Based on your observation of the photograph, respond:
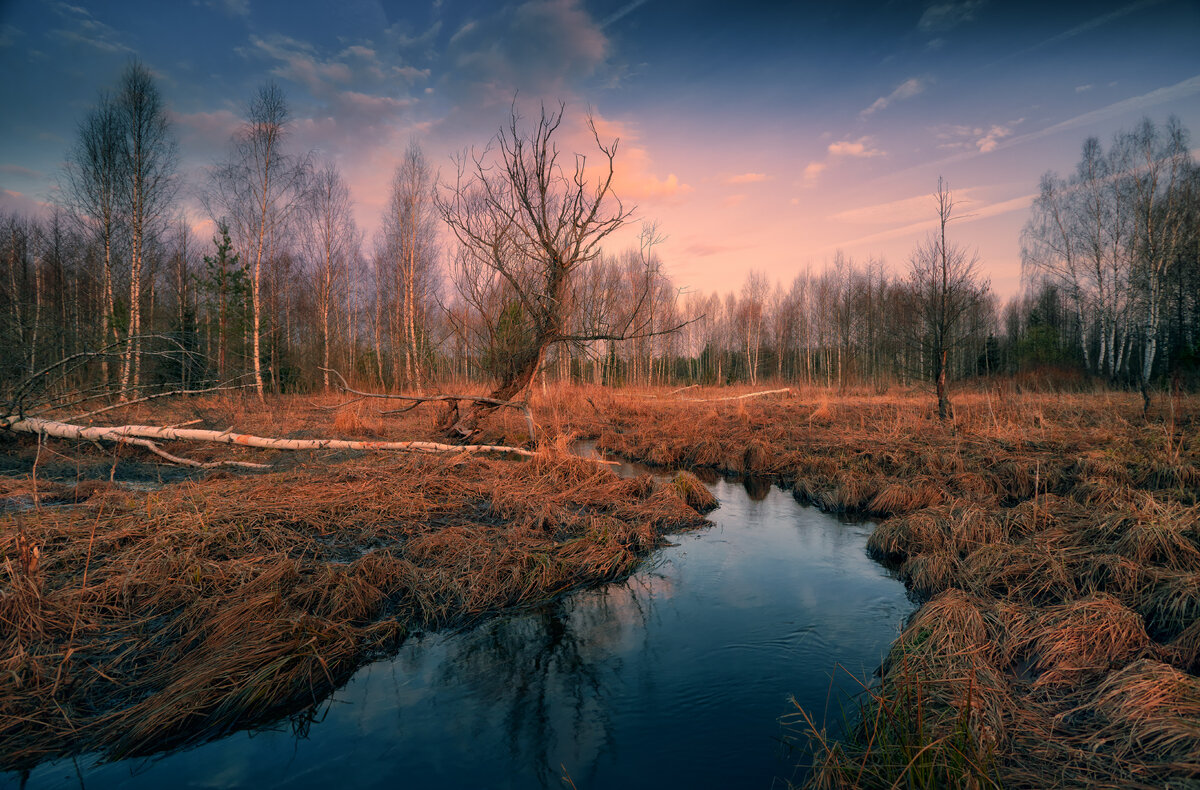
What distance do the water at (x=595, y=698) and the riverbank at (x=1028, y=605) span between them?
0.46m

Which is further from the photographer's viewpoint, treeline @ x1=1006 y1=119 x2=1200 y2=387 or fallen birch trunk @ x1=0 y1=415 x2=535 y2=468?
treeline @ x1=1006 y1=119 x2=1200 y2=387

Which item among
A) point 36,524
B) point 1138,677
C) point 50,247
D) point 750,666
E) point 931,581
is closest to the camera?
point 1138,677

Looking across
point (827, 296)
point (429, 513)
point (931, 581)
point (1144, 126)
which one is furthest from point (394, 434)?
point (827, 296)

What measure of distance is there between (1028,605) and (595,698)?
3.68 meters

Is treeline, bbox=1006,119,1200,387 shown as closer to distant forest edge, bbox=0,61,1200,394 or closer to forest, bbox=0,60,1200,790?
distant forest edge, bbox=0,61,1200,394

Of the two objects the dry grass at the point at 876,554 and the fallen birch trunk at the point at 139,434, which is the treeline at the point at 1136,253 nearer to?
the dry grass at the point at 876,554

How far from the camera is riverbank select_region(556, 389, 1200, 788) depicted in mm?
2617

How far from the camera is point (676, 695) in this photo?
3.93 metres

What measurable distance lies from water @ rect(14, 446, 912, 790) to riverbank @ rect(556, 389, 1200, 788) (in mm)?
457

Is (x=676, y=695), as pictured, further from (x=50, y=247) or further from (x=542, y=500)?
(x=50, y=247)

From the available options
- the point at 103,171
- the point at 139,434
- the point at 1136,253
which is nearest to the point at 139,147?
the point at 103,171

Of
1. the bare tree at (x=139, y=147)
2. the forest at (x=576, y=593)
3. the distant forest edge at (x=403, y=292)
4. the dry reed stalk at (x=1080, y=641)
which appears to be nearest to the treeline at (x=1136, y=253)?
the distant forest edge at (x=403, y=292)

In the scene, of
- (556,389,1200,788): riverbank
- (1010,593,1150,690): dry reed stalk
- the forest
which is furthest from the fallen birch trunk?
(1010,593,1150,690): dry reed stalk

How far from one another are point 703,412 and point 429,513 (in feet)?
42.7
